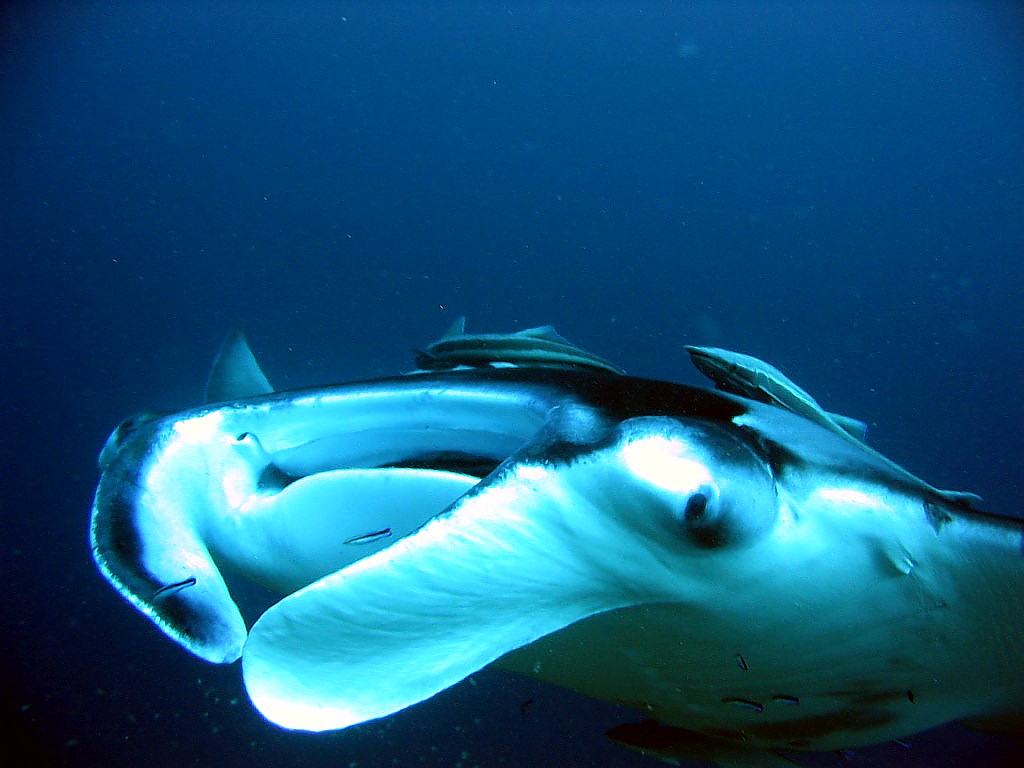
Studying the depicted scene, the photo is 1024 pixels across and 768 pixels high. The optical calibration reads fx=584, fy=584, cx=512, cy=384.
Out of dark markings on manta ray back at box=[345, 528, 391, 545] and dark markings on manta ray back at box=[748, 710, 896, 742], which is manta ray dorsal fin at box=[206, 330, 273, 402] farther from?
dark markings on manta ray back at box=[748, 710, 896, 742]

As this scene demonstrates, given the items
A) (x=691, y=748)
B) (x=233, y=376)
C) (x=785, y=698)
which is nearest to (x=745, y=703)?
(x=785, y=698)

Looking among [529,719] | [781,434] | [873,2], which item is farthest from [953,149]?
[781,434]

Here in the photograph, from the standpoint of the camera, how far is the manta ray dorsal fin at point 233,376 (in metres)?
2.94

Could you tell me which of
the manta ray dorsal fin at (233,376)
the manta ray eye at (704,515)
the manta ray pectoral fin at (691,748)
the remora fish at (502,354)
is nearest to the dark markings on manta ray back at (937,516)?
the manta ray eye at (704,515)

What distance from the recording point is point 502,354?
6.55 feet

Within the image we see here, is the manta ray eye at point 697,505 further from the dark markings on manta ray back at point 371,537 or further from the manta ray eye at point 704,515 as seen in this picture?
the dark markings on manta ray back at point 371,537

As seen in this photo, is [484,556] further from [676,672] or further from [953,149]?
[953,149]

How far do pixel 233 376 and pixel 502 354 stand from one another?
5.57ft

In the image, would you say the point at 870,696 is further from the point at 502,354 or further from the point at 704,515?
the point at 502,354

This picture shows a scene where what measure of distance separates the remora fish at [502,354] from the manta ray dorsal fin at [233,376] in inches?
50.2

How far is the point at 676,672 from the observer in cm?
158

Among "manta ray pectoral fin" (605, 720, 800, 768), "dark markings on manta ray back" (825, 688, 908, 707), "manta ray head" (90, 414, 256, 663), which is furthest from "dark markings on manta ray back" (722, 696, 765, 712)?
→ "manta ray head" (90, 414, 256, 663)

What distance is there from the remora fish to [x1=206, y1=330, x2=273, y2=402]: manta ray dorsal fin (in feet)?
4.19

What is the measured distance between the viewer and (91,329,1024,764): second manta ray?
864 mm
